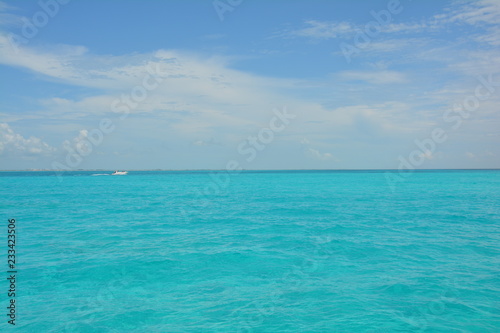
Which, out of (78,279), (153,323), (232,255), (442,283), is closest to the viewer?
(153,323)

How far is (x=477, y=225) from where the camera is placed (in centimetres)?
3081

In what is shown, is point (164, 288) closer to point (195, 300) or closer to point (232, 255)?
point (195, 300)

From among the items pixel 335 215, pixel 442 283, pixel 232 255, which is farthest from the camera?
pixel 335 215

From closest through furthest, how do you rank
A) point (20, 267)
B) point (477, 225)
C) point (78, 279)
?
point (78, 279), point (20, 267), point (477, 225)

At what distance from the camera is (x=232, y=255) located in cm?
2102

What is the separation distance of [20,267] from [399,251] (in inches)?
959

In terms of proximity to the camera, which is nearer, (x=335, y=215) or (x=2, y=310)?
(x=2, y=310)

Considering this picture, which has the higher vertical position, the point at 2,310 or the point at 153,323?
the point at 2,310

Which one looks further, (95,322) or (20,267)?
(20,267)

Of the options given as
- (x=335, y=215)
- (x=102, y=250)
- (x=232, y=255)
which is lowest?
(x=232, y=255)

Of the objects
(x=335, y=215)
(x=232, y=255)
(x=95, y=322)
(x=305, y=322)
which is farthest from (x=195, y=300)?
(x=335, y=215)

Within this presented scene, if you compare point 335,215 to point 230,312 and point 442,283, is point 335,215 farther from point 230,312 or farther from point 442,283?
point 230,312

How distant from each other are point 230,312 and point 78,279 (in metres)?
9.45

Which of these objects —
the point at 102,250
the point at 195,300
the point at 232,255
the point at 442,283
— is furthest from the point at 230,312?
the point at 102,250
